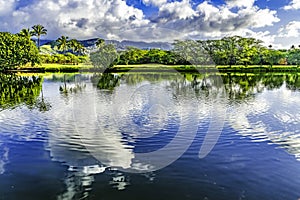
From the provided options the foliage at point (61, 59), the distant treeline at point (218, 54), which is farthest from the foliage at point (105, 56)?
the foliage at point (61, 59)

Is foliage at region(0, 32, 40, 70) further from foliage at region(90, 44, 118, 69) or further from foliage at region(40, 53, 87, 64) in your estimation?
foliage at region(40, 53, 87, 64)

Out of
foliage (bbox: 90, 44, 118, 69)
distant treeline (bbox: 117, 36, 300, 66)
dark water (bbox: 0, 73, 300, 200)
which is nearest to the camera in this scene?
dark water (bbox: 0, 73, 300, 200)

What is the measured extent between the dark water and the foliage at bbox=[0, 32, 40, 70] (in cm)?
→ 6970

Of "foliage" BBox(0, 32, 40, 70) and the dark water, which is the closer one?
the dark water

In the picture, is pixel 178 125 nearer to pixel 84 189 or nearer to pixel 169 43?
pixel 84 189

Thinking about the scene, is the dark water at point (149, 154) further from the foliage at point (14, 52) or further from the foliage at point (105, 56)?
the foliage at point (105, 56)

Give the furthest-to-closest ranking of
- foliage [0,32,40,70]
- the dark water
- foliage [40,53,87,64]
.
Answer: foliage [40,53,87,64] → foliage [0,32,40,70] → the dark water

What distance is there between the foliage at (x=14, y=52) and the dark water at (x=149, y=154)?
6970 cm

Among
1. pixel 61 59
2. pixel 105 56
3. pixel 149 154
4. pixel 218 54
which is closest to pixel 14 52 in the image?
pixel 105 56

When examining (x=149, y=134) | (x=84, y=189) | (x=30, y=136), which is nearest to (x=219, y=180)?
(x=84, y=189)

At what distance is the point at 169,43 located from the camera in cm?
13588

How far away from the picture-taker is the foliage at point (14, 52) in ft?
Answer: 285

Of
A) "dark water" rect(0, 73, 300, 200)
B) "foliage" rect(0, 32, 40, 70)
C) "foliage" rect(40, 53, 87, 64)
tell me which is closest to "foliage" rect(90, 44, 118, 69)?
"foliage" rect(0, 32, 40, 70)

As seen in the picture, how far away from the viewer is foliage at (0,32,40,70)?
86.8m
